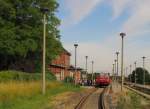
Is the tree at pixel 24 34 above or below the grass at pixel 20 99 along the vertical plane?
above

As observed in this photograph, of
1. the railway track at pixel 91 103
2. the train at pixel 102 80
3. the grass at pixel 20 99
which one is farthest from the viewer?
the train at pixel 102 80

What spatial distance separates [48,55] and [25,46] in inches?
212

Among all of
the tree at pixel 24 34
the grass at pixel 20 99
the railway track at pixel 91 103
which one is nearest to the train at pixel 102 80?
the tree at pixel 24 34

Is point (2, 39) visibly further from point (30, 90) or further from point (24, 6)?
point (30, 90)

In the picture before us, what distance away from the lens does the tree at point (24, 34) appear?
199 ft

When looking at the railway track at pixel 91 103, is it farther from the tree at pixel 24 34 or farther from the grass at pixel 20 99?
the tree at pixel 24 34

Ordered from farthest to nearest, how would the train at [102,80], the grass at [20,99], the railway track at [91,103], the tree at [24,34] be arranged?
the train at [102,80] → the tree at [24,34] → the railway track at [91,103] → the grass at [20,99]

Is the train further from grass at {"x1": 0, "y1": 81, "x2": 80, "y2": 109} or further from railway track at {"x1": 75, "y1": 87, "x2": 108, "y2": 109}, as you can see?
grass at {"x1": 0, "y1": 81, "x2": 80, "y2": 109}

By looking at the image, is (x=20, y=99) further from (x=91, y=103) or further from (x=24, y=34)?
(x=24, y=34)

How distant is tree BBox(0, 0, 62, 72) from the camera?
60625mm

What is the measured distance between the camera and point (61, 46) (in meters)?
69.7

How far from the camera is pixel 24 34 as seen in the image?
62062 millimetres

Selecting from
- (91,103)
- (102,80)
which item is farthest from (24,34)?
(91,103)

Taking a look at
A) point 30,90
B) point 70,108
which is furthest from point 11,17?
point 70,108
